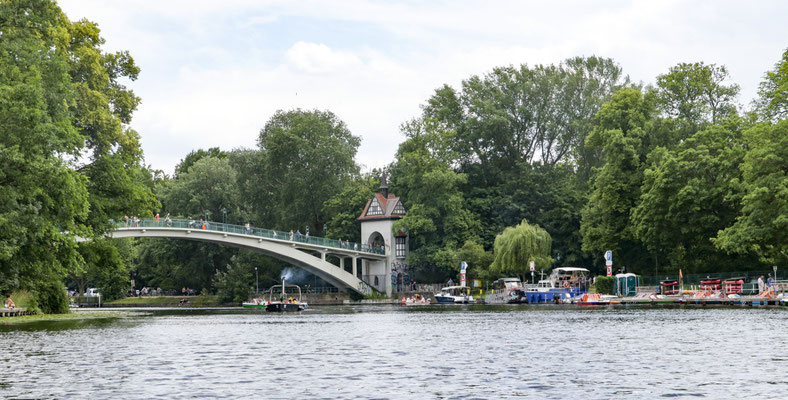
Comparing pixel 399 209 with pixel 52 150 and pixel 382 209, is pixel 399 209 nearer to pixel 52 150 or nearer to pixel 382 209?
pixel 382 209

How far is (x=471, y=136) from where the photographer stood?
3356 inches

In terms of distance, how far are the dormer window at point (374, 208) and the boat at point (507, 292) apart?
16571mm

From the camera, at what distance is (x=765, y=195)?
50844 millimetres

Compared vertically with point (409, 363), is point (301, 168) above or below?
above

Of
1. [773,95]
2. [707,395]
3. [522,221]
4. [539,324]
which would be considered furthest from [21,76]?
[522,221]

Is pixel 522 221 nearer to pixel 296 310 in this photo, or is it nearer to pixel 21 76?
pixel 296 310

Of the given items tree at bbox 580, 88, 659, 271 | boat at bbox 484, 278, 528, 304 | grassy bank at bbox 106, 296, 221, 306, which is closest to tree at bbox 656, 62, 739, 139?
tree at bbox 580, 88, 659, 271

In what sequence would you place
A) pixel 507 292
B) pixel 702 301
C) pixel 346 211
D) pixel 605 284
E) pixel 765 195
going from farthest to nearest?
pixel 346 211, pixel 507 292, pixel 605 284, pixel 702 301, pixel 765 195

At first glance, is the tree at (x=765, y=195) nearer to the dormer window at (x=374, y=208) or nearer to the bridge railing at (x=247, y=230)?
the bridge railing at (x=247, y=230)

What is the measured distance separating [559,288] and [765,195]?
22.8 m

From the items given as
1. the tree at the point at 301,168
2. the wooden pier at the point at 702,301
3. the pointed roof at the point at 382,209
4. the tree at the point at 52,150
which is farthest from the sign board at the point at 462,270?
the tree at the point at 52,150

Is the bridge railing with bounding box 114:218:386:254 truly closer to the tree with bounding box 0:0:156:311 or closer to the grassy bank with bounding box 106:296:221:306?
the grassy bank with bounding box 106:296:221:306

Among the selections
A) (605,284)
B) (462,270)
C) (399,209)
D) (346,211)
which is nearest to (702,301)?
(605,284)

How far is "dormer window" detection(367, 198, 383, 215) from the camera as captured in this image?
297 feet
